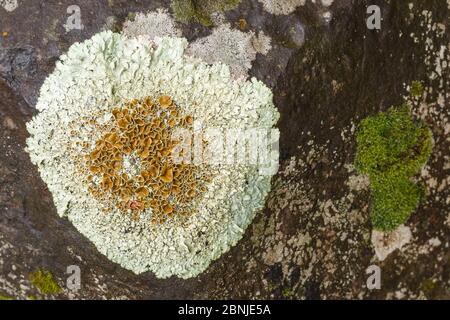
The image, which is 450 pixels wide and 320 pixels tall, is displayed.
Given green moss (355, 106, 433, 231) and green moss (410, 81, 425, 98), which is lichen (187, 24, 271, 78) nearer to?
green moss (355, 106, 433, 231)

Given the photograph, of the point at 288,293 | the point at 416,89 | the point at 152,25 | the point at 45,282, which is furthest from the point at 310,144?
the point at 45,282

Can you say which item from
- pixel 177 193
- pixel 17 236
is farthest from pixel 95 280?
pixel 177 193

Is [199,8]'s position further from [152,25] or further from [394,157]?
[394,157]

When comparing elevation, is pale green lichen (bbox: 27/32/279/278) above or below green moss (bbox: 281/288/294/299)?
above

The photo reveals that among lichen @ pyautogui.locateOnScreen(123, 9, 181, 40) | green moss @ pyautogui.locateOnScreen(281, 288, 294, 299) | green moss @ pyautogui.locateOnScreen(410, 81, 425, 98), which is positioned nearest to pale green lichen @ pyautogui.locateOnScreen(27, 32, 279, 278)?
lichen @ pyautogui.locateOnScreen(123, 9, 181, 40)

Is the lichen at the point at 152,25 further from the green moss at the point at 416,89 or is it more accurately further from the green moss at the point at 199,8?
the green moss at the point at 416,89

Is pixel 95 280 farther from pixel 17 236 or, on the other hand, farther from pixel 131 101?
pixel 131 101
